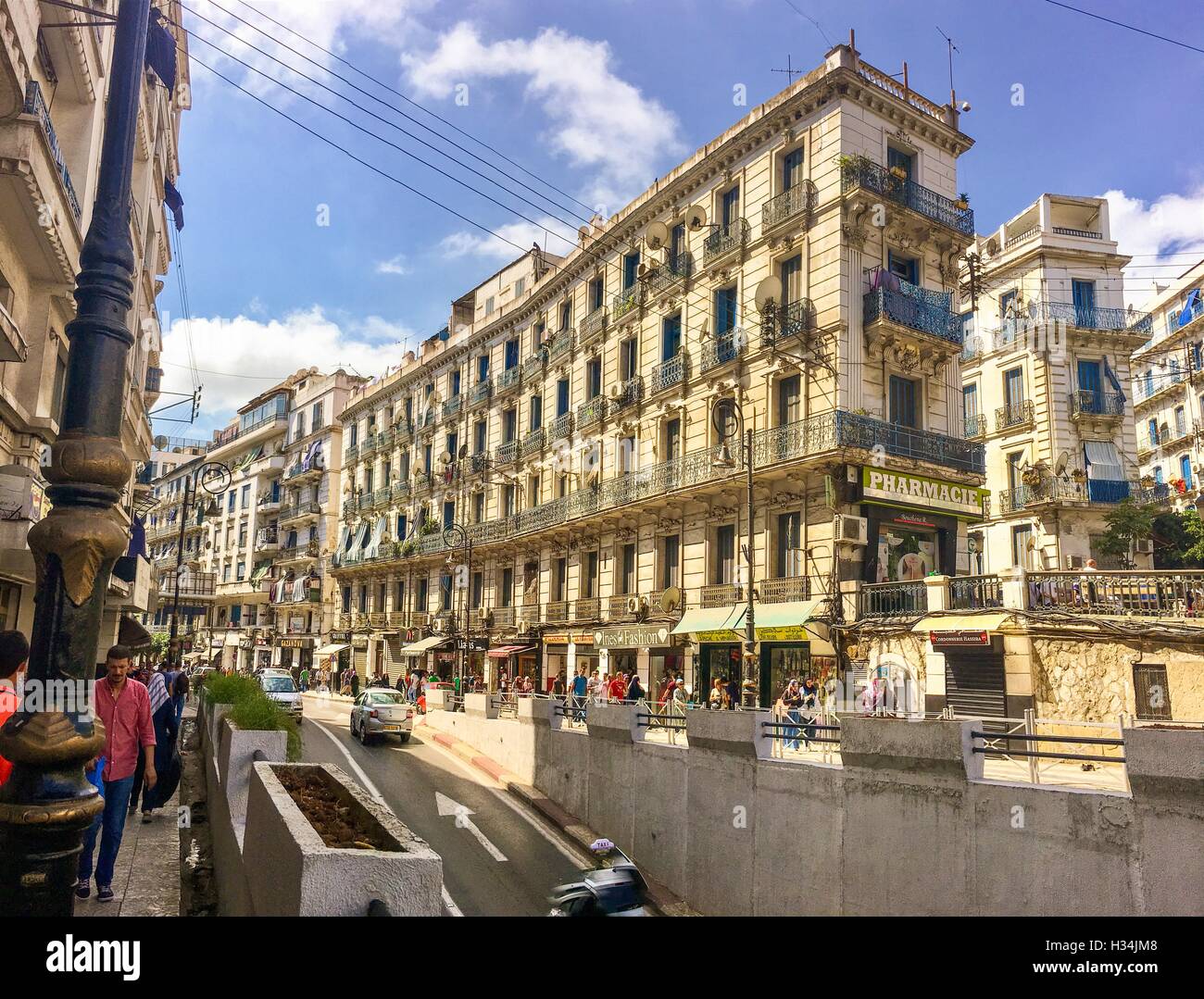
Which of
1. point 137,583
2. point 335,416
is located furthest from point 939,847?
point 335,416

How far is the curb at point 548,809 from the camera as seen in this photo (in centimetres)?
1494

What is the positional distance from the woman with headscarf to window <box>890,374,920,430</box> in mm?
19888

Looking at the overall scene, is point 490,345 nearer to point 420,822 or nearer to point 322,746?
point 322,746

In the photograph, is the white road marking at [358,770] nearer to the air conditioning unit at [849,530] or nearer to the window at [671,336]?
the air conditioning unit at [849,530]

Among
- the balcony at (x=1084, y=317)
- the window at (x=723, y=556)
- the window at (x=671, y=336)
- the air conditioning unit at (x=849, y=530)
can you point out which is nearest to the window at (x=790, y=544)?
the air conditioning unit at (x=849, y=530)

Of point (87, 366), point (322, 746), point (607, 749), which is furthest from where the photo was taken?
point (322, 746)

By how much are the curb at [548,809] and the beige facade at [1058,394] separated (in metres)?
18.9

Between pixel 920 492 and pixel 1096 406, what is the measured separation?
13.0 m

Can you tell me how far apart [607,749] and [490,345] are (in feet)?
95.3

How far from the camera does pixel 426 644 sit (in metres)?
41.6

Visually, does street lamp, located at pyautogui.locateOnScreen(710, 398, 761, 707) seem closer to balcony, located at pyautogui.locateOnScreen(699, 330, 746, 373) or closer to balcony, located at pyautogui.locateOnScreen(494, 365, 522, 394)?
balcony, located at pyautogui.locateOnScreen(699, 330, 746, 373)

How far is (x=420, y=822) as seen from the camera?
1675cm
